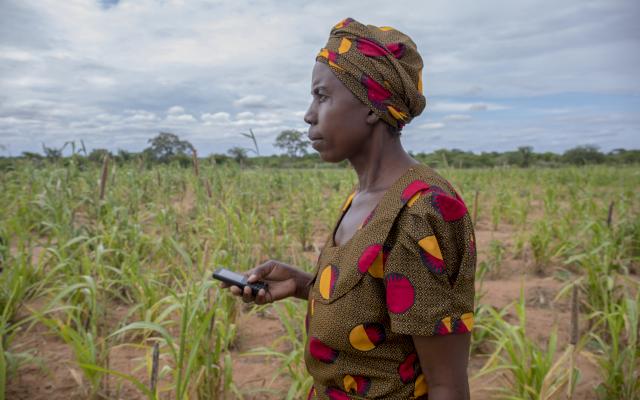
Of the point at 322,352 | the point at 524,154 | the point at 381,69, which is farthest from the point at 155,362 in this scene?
the point at 524,154

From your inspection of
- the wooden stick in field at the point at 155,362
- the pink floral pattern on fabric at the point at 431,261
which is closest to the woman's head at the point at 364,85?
the pink floral pattern on fabric at the point at 431,261

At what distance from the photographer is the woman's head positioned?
0.92 metres

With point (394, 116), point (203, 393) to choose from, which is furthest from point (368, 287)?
point (203, 393)

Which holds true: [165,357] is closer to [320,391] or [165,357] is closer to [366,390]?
[320,391]

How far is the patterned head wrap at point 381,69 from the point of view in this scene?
3.01 feet

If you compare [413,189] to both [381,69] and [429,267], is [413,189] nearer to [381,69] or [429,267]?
[429,267]

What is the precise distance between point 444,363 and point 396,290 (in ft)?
0.55

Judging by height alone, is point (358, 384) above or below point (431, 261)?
below

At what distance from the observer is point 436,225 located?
81 cm

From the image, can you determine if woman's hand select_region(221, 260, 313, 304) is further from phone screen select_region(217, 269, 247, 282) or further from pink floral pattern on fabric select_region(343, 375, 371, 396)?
pink floral pattern on fabric select_region(343, 375, 371, 396)

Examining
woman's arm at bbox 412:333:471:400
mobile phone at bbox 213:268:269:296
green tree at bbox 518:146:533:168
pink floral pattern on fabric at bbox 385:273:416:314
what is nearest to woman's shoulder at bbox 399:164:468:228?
pink floral pattern on fabric at bbox 385:273:416:314

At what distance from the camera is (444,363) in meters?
0.83

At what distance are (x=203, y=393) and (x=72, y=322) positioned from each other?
125 cm

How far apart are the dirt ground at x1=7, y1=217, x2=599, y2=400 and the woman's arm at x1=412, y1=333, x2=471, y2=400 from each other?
1044 mm
